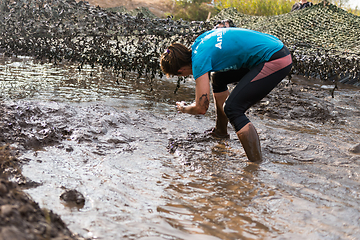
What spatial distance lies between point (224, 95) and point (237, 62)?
841 millimetres

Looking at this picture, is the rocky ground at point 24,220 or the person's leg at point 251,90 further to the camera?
the person's leg at point 251,90

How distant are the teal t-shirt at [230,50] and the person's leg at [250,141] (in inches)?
25.6

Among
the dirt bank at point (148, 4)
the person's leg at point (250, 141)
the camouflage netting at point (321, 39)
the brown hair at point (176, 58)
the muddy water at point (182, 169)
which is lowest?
the muddy water at point (182, 169)

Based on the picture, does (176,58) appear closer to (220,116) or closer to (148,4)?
(220,116)

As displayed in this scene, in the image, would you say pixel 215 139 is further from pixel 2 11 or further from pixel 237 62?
pixel 2 11

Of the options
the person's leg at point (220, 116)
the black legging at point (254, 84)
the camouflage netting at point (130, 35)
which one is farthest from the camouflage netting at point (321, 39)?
the black legging at point (254, 84)

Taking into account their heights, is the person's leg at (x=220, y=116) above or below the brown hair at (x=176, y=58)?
below

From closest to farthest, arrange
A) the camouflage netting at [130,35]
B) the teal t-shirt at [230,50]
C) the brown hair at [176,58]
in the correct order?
the teal t-shirt at [230,50] → the brown hair at [176,58] → the camouflage netting at [130,35]

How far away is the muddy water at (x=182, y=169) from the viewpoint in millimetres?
2170

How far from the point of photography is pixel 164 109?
5441mm

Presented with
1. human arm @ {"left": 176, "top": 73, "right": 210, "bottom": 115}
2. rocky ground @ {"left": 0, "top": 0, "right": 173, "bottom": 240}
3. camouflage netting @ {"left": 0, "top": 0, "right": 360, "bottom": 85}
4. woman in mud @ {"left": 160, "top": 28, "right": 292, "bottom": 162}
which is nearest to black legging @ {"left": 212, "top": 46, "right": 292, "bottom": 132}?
woman in mud @ {"left": 160, "top": 28, "right": 292, "bottom": 162}

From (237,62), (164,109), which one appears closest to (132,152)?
(237,62)

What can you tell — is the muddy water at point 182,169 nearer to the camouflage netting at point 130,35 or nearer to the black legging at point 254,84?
the black legging at point 254,84

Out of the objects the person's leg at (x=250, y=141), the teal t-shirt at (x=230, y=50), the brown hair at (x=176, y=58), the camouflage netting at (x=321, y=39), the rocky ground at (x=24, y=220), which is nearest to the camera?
the rocky ground at (x=24, y=220)
